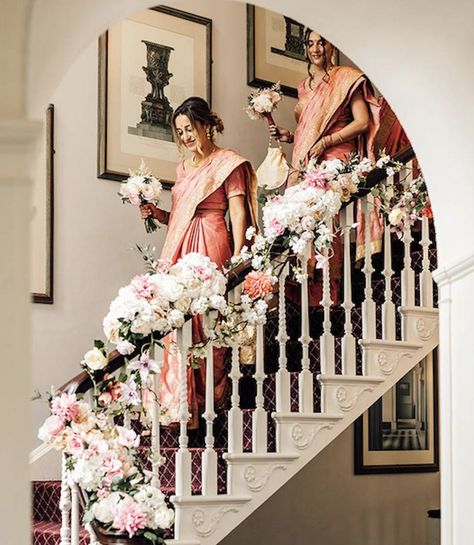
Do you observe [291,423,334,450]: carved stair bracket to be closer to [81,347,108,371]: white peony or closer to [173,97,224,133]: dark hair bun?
[81,347,108,371]: white peony

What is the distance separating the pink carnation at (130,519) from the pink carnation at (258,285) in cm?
122

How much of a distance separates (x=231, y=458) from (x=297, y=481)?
2462 millimetres

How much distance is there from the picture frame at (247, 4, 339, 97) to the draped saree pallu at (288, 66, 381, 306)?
1.20 metres

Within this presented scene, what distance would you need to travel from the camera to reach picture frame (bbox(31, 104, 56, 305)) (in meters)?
5.71

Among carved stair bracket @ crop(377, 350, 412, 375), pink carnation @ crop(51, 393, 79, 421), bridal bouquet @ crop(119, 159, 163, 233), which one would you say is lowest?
pink carnation @ crop(51, 393, 79, 421)

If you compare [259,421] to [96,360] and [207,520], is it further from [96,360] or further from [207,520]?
[96,360]

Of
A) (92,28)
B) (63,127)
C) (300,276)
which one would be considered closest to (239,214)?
(300,276)

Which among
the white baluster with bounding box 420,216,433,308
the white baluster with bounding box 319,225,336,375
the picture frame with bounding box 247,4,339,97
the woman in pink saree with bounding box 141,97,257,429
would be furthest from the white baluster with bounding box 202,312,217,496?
the picture frame with bounding box 247,4,339,97

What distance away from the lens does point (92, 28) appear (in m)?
2.71

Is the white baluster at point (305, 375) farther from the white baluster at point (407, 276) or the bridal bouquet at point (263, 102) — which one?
the bridal bouquet at point (263, 102)

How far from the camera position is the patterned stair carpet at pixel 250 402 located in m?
4.62

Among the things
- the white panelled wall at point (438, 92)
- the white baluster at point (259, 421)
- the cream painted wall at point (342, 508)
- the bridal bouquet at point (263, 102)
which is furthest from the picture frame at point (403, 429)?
the white panelled wall at point (438, 92)
